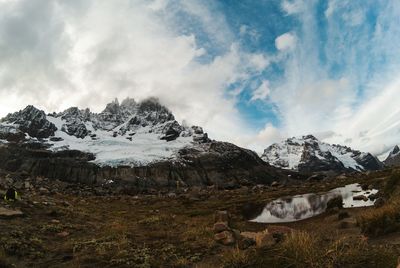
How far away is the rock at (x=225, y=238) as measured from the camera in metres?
18.2

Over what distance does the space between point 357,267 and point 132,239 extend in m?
14.4

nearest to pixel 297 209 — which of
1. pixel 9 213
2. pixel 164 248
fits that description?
pixel 164 248

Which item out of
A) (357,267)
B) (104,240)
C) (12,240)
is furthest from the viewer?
(104,240)

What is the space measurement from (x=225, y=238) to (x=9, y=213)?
1369 cm

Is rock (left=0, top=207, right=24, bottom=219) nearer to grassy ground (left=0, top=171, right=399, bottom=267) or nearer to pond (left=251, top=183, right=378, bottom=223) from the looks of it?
grassy ground (left=0, top=171, right=399, bottom=267)

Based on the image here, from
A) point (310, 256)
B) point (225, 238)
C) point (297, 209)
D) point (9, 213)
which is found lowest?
point (310, 256)

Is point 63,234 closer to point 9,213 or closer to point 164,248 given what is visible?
point 9,213

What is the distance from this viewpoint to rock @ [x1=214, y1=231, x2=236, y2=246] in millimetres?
18212

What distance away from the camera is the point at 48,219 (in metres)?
26.3

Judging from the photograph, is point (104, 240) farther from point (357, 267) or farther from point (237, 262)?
point (357, 267)

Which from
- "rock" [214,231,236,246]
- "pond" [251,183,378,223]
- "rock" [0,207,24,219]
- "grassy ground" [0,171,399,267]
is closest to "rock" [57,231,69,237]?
"grassy ground" [0,171,399,267]

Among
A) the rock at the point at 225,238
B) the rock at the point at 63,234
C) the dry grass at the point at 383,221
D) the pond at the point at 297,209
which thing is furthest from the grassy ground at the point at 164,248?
the pond at the point at 297,209

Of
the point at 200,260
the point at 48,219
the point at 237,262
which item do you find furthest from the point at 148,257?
the point at 48,219

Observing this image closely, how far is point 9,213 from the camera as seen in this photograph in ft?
77.6
